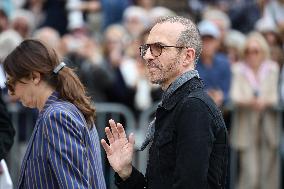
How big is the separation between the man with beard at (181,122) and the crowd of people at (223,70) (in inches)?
152

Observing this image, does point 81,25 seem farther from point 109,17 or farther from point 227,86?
point 227,86

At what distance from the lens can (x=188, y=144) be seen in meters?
4.03

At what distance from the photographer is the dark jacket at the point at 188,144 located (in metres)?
4.02

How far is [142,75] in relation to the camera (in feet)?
31.8

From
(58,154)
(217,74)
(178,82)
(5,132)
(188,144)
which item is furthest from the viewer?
(217,74)

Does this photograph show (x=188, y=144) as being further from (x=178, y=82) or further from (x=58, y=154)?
(x=58, y=154)

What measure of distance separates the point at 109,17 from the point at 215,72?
3.62 metres

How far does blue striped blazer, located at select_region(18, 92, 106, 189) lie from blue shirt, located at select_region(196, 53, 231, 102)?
182 inches

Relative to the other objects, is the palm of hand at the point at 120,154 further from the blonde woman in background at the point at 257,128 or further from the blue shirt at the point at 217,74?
the blonde woman in background at the point at 257,128

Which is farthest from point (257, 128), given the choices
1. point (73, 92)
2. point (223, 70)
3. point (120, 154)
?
point (120, 154)

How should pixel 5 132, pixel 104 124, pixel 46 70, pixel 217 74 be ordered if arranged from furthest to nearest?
pixel 217 74
pixel 104 124
pixel 5 132
pixel 46 70

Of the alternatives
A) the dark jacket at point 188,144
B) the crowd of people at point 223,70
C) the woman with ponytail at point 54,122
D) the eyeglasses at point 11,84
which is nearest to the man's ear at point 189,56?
the dark jacket at point 188,144

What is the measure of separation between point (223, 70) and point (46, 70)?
15.6 ft

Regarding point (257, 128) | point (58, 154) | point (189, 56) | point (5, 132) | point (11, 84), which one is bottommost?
point (58, 154)
